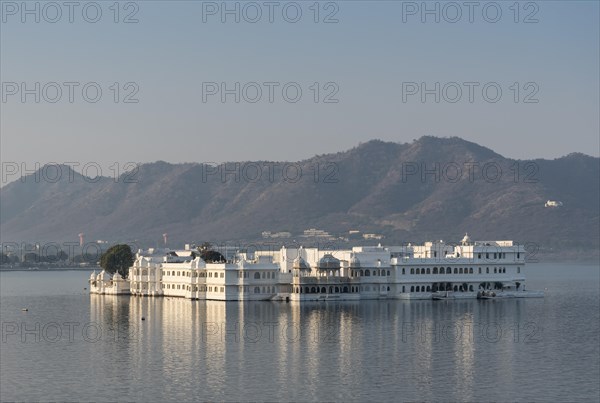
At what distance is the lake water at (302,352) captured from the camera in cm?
5284

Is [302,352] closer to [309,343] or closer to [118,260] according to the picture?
[309,343]

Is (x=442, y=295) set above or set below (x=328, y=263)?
below

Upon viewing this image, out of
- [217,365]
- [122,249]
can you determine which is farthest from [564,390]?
[122,249]

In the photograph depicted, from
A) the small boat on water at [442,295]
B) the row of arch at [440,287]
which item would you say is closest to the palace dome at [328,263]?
the row of arch at [440,287]

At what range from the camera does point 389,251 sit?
11331 centimetres

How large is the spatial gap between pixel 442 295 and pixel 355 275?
856 cm

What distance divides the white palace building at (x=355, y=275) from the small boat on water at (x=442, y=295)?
0.56 ft

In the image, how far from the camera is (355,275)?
10788 cm

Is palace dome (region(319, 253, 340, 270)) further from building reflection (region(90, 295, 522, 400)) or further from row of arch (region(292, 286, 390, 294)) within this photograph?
building reflection (region(90, 295, 522, 400))

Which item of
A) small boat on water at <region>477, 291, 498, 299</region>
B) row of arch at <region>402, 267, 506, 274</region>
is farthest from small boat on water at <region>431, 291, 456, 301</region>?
small boat on water at <region>477, 291, 498, 299</region>

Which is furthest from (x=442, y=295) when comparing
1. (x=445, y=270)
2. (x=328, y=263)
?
(x=328, y=263)

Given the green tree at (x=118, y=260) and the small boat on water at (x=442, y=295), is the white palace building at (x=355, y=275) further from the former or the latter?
the green tree at (x=118, y=260)

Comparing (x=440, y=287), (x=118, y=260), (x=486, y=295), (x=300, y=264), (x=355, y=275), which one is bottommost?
(x=486, y=295)

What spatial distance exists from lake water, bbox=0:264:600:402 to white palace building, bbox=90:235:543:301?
5.31 m
